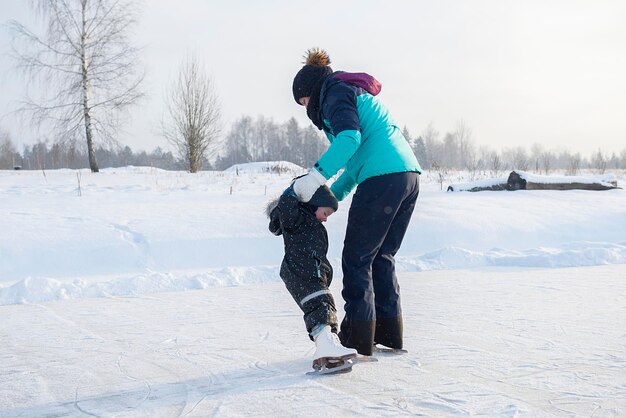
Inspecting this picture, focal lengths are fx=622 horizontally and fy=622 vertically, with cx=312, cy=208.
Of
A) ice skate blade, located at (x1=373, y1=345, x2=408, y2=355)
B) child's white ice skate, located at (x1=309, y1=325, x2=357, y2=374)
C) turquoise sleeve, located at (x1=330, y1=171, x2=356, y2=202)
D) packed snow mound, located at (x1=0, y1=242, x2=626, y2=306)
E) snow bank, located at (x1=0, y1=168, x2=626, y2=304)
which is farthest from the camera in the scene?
snow bank, located at (x1=0, y1=168, x2=626, y2=304)

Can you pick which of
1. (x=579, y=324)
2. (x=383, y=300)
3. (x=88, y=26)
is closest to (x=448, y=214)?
(x=579, y=324)

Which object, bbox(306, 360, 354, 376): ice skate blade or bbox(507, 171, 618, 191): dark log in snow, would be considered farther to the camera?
bbox(507, 171, 618, 191): dark log in snow

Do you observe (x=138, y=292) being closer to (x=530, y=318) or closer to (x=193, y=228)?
(x=193, y=228)

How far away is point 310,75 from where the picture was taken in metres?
2.79

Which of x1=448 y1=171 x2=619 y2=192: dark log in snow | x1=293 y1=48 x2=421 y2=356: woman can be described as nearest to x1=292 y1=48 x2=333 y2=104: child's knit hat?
x1=293 y1=48 x2=421 y2=356: woman

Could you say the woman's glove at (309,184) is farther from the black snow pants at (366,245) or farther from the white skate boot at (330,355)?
the white skate boot at (330,355)

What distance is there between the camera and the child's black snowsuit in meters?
2.58

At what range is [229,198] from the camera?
979 centimetres

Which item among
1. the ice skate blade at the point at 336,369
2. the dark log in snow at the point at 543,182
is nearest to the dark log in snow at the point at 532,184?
the dark log in snow at the point at 543,182

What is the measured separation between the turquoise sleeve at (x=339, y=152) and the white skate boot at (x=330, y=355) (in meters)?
0.65

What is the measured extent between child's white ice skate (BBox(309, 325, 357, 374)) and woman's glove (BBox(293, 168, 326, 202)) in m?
0.54

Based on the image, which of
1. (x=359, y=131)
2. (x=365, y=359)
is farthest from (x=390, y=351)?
(x=359, y=131)

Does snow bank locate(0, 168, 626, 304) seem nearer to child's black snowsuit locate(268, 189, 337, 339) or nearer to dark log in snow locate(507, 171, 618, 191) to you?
dark log in snow locate(507, 171, 618, 191)

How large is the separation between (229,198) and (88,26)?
34.3 feet
